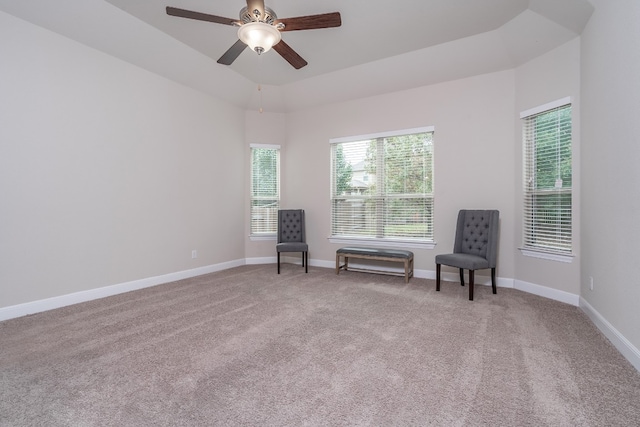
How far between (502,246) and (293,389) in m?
3.69

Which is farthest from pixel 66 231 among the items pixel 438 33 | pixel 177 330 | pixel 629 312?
pixel 629 312

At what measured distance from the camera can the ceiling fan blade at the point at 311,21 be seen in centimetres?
254

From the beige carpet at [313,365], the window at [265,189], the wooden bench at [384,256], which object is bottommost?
the beige carpet at [313,365]

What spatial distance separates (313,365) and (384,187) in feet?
11.9

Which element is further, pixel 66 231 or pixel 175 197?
pixel 175 197

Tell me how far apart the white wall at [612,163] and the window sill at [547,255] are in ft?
0.83

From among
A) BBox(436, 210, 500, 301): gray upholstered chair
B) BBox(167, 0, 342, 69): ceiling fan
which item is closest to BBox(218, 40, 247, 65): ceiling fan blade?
BBox(167, 0, 342, 69): ceiling fan

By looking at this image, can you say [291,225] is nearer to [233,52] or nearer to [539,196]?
[233,52]

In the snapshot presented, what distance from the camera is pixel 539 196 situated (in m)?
3.84

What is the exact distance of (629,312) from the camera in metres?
2.19

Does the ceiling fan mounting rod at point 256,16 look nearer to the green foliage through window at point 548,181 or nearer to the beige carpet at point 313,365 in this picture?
the beige carpet at point 313,365

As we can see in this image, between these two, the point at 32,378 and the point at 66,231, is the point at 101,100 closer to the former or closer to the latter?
the point at 66,231

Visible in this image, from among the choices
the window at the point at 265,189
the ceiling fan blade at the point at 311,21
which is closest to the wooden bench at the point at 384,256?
the window at the point at 265,189

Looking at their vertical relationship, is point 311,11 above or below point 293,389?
above
